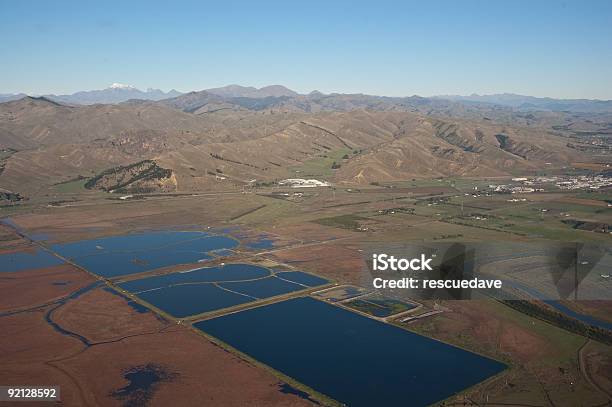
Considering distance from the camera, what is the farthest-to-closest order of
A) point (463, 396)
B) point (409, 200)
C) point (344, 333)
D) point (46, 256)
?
point (409, 200) < point (46, 256) < point (344, 333) < point (463, 396)

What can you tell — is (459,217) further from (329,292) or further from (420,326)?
(420,326)

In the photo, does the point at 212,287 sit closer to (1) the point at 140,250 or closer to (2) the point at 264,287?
(2) the point at 264,287

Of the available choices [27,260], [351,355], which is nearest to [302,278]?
[351,355]

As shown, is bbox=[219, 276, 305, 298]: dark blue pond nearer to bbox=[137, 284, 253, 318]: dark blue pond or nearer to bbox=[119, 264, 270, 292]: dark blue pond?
bbox=[137, 284, 253, 318]: dark blue pond

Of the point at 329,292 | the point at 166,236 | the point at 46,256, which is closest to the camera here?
the point at 329,292

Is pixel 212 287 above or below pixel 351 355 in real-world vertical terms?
above

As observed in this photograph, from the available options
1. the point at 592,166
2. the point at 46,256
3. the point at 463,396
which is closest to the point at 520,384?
the point at 463,396

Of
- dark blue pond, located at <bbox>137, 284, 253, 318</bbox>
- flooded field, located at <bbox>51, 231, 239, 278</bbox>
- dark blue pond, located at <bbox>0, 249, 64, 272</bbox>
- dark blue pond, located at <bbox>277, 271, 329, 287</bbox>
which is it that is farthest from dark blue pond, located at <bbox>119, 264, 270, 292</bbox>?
dark blue pond, located at <bbox>0, 249, 64, 272</bbox>

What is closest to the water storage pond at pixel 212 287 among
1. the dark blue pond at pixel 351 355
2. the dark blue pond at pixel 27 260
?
the dark blue pond at pixel 351 355
